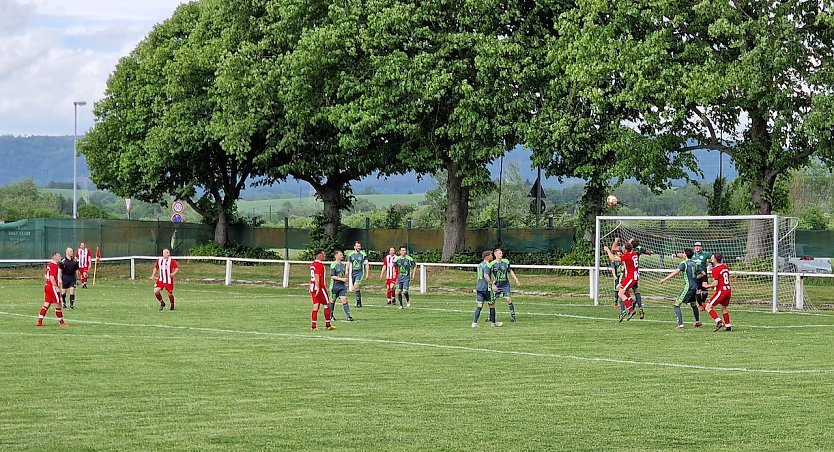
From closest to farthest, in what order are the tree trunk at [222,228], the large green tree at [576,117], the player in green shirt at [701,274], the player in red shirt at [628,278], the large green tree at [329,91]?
the player in green shirt at [701,274]
the player in red shirt at [628,278]
the large green tree at [576,117]
the large green tree at [329,91]
the tree trunk at [222,228]

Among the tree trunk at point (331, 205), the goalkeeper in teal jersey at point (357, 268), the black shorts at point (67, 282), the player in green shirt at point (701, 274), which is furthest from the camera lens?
the tree trunk at point (331, 205)

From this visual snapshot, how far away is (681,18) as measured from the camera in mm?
40875

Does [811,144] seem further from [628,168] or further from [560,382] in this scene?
[560,382]

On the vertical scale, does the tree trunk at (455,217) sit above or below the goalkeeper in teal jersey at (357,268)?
above

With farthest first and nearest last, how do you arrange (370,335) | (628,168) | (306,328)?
(628,168)
(306,328)
(370,335)

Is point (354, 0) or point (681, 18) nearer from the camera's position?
point (681, 18)

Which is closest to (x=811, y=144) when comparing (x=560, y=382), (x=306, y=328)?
(x=306, y=328)

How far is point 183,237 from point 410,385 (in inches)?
1818

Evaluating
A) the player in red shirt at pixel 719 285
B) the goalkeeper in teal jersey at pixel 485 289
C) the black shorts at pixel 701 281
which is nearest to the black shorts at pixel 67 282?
the goalkeeper in teal jersey at pixel 485 289

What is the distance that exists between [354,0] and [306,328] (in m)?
23.3

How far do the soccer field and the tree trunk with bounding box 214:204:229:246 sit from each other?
31647 mm

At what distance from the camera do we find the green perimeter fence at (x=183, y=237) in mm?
50219

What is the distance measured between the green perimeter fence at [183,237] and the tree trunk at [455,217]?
5.04ft

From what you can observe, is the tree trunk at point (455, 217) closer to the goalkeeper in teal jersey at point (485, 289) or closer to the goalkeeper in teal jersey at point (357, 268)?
the goalkeeper in teal jersey at point (357, 268)
